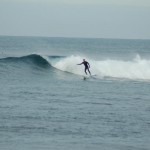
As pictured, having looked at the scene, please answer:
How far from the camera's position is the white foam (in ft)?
138

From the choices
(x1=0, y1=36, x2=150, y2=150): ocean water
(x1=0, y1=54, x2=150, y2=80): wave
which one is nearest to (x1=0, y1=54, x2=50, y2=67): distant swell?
(x1=0, y1=54, x2=150, y2=80): wave

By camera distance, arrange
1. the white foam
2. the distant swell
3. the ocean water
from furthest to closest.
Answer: the white foam < the distant swell < the ocean water

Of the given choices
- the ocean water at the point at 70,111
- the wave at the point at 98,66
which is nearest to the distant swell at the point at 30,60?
the wave at the point at 98,66

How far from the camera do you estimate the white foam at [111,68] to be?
42125 millimetres

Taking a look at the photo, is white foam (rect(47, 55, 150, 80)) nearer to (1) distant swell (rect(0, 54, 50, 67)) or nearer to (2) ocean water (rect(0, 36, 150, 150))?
(1) distant swell (rect(0, 54, 50, 67))

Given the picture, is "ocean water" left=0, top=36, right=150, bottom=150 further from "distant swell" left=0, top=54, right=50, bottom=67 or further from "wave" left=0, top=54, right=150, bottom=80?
"wave" left=0, top=54, right=150, bottom=80

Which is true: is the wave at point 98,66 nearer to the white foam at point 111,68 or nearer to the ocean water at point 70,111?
the white foam at point 111,68

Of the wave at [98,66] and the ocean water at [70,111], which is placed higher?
the wave at [98,66]

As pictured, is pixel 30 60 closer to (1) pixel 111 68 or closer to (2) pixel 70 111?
(1) pixel 111 68

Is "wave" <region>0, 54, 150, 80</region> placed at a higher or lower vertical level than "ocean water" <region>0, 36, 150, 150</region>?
higher

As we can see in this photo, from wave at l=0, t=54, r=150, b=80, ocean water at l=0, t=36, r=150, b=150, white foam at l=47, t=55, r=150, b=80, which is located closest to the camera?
ocean water at l=0, t=36, r=150, b=150

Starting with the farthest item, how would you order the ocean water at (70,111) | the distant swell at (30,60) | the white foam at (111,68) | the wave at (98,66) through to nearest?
the white foam at (111,68) → the wave at (98,66) → the distant swell at (30,60) → the ocean water at (70,111)

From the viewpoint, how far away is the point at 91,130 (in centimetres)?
1962

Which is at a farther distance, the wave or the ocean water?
the wave
